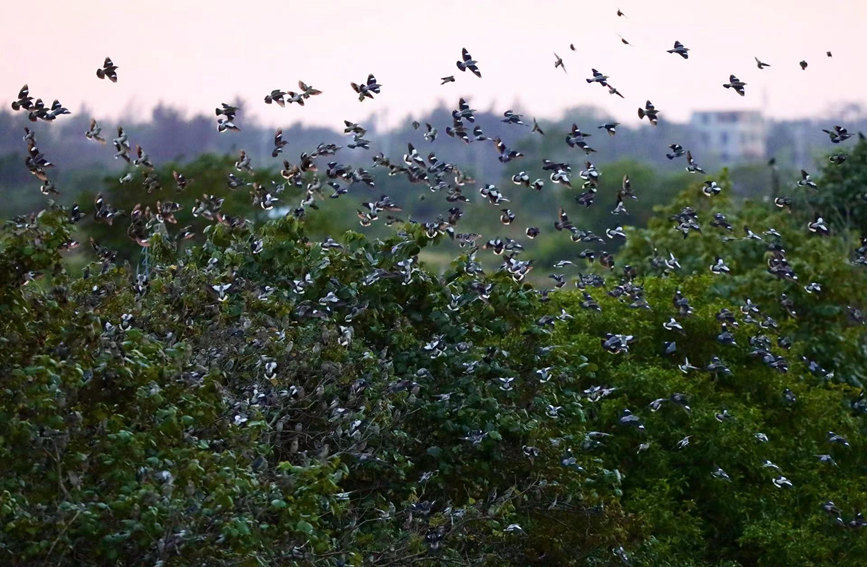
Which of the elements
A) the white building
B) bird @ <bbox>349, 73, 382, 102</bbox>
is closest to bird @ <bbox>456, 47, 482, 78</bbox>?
bird @ <bbox>349, 73, 382, 102</bbox>

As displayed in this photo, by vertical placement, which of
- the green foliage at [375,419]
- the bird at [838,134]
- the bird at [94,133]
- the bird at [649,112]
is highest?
the bird at [94,133]

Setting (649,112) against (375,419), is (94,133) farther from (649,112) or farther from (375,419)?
(649,112)

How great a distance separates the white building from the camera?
8075 cm

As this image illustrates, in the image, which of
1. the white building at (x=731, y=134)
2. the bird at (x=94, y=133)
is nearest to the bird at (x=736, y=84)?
the bird at (x=94, y=133)

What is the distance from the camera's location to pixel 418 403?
9.91m

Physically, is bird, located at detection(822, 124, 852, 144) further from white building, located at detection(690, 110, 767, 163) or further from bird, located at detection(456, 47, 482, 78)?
white building, located at detection(690, 110, 767, 163)

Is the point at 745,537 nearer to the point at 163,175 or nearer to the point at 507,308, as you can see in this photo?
the point at 507,308

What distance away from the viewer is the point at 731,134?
87375mm

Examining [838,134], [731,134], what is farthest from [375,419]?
[731,134]

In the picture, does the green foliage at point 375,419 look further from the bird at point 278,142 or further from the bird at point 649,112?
the bird at point 649,112

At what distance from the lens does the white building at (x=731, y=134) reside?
80750 mm

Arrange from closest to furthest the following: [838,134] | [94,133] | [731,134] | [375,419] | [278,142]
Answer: [375,419], [94,133], [278,142], [838,134], [731,134]

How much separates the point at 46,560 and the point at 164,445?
0.97m

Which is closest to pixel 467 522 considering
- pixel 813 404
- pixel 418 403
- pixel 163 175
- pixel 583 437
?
pixel 418 403
